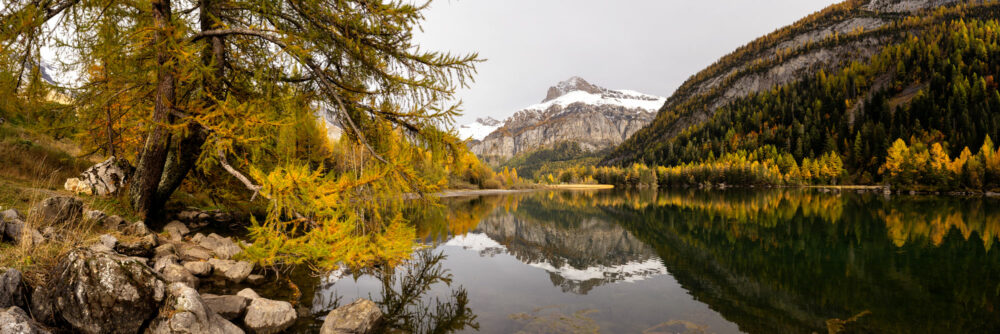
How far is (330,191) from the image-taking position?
5.55 metres

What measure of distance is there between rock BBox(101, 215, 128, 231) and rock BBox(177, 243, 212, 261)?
1200 millimetres

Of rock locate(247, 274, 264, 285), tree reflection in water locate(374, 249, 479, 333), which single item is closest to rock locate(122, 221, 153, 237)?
rock locate(247, 274, 264, 285)

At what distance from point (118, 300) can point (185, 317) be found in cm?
82

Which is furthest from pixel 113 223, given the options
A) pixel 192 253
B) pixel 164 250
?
pixel 192 253

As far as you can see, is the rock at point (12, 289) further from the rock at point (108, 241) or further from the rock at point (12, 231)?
the rock at point (108, 241)

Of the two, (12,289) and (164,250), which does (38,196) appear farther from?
(12,289)

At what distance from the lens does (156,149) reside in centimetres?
866

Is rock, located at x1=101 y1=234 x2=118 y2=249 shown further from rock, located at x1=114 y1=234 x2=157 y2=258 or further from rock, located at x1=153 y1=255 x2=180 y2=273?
rock, located at x1=153 y1=255 x2=180 y2=273

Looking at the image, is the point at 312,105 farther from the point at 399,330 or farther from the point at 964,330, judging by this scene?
the point at 964,330

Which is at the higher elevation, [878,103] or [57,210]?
[878,103]

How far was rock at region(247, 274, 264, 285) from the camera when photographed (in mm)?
8242

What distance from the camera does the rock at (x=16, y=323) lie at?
144 inches

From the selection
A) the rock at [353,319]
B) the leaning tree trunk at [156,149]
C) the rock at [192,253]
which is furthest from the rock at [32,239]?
the rock at [353,319]

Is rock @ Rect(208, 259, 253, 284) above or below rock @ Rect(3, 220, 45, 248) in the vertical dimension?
below
